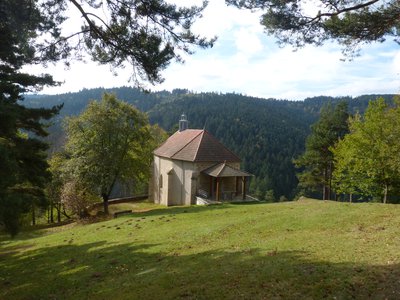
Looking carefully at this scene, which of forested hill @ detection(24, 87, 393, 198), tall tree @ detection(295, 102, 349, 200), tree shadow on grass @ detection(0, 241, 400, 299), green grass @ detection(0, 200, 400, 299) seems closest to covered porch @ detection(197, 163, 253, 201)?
green grass @ detection(0, 200, 400, 299)

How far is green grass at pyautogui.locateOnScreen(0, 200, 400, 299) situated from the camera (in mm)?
8438

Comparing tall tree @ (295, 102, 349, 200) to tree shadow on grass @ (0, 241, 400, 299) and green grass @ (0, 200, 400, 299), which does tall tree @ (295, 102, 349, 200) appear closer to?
green grass @ (0, 200, 400, 299)

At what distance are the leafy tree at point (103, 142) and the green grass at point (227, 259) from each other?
789 cm

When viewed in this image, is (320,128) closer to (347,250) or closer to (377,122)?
(377,122)

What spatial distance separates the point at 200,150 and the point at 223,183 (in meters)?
3.57

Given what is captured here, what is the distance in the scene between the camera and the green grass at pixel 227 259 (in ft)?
27.7

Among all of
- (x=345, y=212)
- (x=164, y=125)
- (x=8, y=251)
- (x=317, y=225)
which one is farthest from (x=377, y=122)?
(x=164, y=125)

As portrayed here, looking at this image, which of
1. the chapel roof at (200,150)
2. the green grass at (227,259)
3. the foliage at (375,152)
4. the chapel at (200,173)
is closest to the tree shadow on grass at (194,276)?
the green grass at (227,259)

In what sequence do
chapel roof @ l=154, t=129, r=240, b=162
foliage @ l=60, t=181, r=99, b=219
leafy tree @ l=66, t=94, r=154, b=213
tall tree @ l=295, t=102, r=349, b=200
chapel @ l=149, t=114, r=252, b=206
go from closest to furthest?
leafy tree @ l=66, t=94, r=154, b=213, foliage @ l=60, t=181, r=99, b=219, chapel @ l=149, t=114, r=252, b=206, chapel roof @ l=154, t=129, r=240, b=162, tall tree @ l=295, t=102, r=349, b=200

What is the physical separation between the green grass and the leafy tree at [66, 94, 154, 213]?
311 inches

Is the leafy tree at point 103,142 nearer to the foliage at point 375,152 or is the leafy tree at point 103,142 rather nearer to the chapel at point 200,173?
the chapel at point 200,173

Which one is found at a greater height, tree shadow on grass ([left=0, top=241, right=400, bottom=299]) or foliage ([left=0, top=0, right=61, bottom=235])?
foliage ([left=0, top=0, right=61, bottom=235])

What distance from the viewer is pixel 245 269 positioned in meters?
9.86

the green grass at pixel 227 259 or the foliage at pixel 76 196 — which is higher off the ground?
the green grass at pixel 227 259
